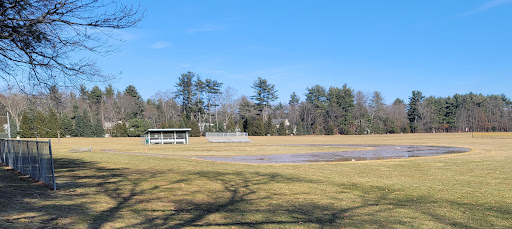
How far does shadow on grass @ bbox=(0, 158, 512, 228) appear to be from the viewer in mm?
6121

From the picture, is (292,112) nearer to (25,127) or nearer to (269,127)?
(269,127)

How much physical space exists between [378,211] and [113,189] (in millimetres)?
6622

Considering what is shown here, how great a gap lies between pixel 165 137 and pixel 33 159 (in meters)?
39.7

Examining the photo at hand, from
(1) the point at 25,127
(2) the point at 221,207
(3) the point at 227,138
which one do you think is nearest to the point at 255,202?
(2) the point at 221,207

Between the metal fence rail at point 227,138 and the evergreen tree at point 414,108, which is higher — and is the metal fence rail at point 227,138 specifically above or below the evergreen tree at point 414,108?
below

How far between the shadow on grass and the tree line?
2839 inches

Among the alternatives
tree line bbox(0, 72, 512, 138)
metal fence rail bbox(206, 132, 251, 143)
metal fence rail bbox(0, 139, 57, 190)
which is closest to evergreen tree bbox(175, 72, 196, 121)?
tree line bbox(0, 72, 512, 138)

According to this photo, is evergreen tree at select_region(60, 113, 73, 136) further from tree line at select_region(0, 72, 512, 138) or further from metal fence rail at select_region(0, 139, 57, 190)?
metal fence rail at select_region(0, 139, 57, 190)

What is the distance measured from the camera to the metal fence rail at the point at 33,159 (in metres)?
9.36

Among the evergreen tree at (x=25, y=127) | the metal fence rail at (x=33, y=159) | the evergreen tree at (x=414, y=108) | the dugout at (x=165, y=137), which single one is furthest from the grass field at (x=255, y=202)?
the evergreen tree at (x=414, y=108)

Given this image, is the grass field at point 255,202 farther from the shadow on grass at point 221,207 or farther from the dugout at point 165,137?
the dugout at point 165,137

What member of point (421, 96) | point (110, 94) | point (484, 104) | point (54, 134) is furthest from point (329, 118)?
point (54, 134)

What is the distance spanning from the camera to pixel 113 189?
951 cm

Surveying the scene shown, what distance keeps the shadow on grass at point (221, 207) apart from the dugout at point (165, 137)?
3821 centimetres
